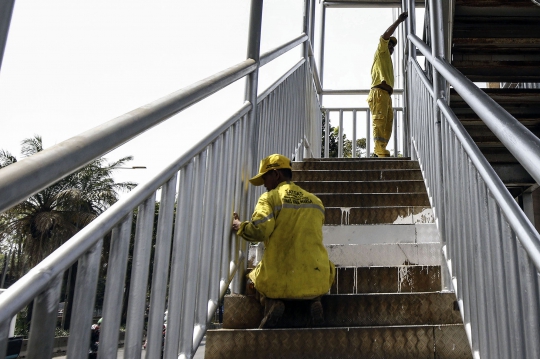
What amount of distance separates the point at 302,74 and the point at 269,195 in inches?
131

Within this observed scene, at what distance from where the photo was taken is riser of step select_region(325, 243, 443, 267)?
3730 mm

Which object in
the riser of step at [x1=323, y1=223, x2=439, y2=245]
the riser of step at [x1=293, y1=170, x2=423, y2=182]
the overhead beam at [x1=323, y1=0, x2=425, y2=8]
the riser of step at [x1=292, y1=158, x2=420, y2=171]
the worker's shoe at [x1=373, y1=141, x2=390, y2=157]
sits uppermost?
the overhead beam at [x1=323, y1=0, x2=425, y2=8]

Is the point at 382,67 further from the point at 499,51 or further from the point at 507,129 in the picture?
the point at 507,129

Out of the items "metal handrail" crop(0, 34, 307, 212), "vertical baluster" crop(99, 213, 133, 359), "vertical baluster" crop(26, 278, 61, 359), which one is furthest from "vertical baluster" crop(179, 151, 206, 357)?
"vertical baluster" crop(26, 278, 61, 359)

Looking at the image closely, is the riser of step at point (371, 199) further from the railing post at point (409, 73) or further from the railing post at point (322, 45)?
the railing post at point (322, 45)

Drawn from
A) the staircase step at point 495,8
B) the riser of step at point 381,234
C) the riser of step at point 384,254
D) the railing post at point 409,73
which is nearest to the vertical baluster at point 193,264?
the riser of step at point 384,254

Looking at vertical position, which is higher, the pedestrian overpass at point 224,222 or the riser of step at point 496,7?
the riser of step at point 496,7

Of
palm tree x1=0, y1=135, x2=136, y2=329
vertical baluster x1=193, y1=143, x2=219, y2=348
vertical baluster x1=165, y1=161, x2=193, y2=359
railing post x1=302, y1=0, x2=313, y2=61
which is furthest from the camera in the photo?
palm tree x1=0, y1=135, x2=136, y2=329

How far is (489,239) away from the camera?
78.0 inches

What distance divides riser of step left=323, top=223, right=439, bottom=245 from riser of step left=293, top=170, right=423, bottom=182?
1134 mm

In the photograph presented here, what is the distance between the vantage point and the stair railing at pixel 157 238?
4.17 feet

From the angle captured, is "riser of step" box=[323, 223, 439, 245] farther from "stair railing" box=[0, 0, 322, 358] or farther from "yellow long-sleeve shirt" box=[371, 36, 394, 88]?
"yellow long-sleeve shirt" box=[371, 36, 394, 88]

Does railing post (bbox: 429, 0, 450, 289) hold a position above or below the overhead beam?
below

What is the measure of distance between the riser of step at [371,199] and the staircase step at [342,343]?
6.02 ft
